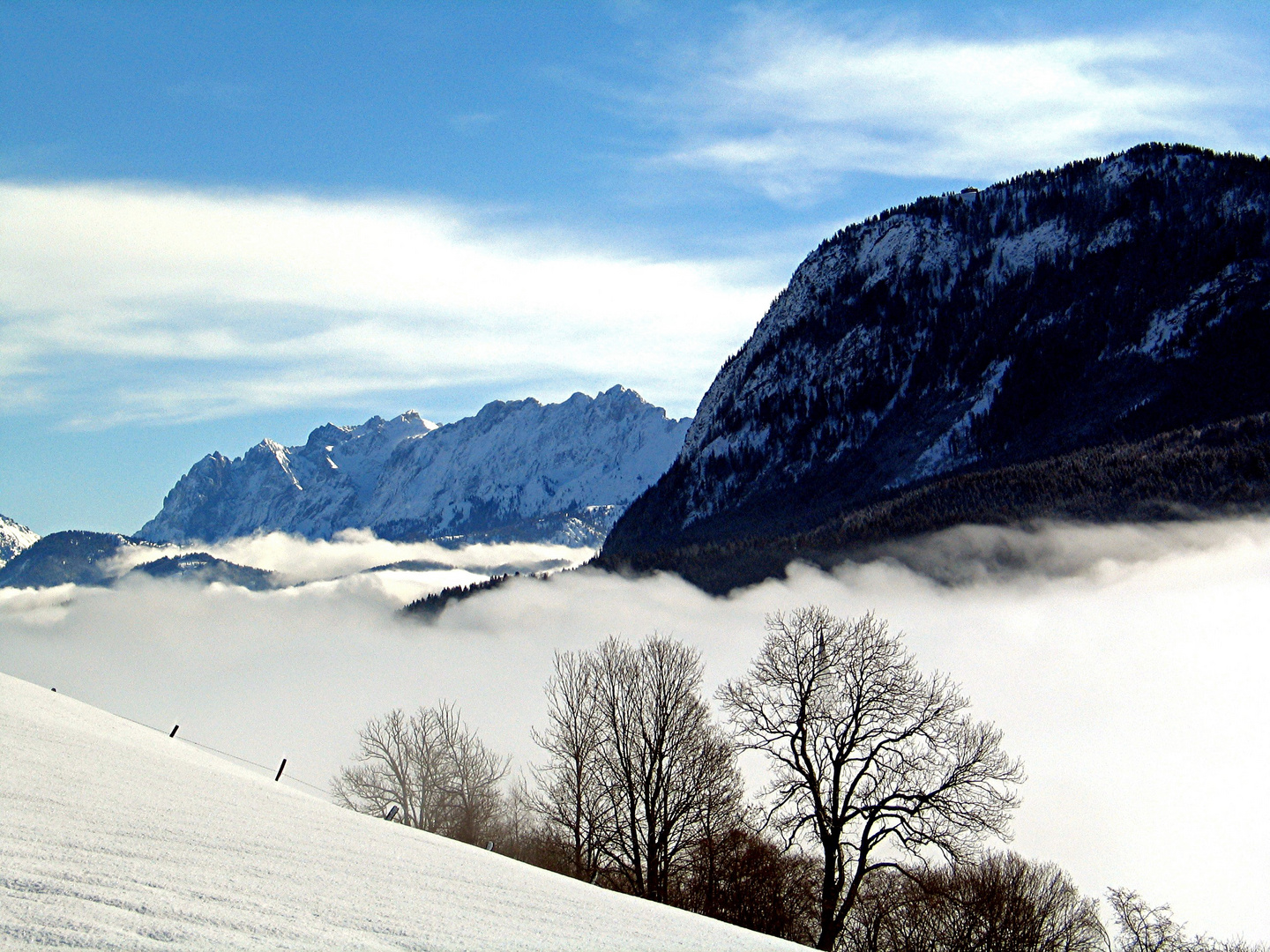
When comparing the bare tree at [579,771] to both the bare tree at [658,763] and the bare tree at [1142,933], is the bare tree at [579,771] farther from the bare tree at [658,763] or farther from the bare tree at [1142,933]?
the bare tree at [1142,933]

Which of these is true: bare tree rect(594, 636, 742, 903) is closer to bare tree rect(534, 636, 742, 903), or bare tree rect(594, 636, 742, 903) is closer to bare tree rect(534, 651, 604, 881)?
bare tree rect(534, 636, 742, 903)

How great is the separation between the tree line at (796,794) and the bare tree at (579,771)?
0.39 ft

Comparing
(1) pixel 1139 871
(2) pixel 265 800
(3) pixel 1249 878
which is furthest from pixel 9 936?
(3) pixel 1249 878

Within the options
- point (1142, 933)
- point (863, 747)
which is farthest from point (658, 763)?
point (1142, 933)

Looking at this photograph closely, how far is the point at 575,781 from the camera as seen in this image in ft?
145

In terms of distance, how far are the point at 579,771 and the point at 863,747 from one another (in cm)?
1218

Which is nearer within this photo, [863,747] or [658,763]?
[863,747]

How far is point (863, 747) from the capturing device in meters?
37.3

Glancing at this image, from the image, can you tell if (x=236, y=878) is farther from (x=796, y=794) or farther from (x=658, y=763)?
(x=658, y=763)

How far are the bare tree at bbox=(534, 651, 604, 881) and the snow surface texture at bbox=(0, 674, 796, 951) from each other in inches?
940

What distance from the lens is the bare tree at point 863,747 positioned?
32.7 meters

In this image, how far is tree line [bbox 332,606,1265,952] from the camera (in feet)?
110

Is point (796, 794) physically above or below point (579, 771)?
above

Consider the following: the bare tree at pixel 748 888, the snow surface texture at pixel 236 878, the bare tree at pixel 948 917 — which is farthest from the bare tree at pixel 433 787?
the snow surface texture at pixel 236 878
